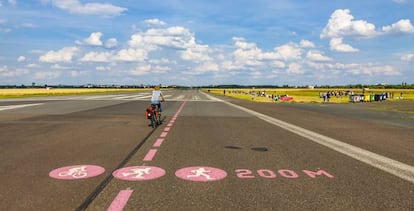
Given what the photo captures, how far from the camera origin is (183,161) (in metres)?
7.00

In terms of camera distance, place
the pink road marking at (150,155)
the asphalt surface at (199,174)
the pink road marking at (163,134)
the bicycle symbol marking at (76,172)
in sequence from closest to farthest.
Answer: the asphalt surface at (199,174) → the bicycle symbol marking at (76,172) → the pink road marking at (150,155) → the pink road marking at (163,134)

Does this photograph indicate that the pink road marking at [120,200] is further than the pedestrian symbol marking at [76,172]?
No

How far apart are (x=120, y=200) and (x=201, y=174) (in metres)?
1.79

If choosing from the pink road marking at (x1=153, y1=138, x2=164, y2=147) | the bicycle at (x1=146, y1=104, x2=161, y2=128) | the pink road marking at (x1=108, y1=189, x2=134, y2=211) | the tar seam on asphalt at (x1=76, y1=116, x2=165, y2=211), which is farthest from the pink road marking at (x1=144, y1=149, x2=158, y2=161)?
the bicycle at (x1=146, y1=104, x2=161, y2=128)

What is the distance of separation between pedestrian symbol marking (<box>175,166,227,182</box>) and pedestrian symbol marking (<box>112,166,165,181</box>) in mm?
367

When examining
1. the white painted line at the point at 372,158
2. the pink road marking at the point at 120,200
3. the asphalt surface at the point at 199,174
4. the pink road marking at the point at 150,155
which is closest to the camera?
the pink road marking at the point at 120,200

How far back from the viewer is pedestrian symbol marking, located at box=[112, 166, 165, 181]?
18.6 ft

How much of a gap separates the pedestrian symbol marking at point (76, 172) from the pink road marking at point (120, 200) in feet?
4.02

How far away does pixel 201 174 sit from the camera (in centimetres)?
592

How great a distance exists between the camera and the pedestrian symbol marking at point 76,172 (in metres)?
5.71

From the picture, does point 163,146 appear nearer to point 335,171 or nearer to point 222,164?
point 222,164

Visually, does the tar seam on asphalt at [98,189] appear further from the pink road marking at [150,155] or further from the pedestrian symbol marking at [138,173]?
the pink road marking at [150,155]

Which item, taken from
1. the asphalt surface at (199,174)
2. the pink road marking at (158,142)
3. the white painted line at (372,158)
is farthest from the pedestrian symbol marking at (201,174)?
the white painted line at (372,158)

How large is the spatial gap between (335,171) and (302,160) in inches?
40.2
